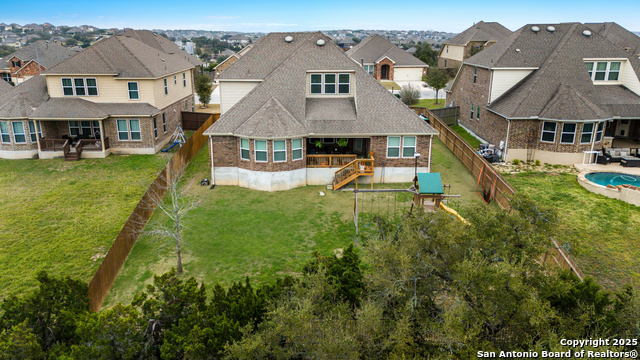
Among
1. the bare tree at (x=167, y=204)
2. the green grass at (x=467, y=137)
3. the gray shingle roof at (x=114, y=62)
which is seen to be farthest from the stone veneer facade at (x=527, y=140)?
the gray shingle roof at (x=114, y=62)

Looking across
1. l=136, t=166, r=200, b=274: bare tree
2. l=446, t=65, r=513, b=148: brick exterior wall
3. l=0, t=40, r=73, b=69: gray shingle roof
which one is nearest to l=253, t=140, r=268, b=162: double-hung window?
l=136, t=166, r=200, b=274: bare tree

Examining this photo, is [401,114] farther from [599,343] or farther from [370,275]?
[599,343]

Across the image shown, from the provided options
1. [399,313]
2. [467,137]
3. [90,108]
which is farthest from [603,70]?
[90,108]

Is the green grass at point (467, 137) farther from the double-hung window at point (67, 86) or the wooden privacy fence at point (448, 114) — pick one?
the double-hung window at point (67, 86)

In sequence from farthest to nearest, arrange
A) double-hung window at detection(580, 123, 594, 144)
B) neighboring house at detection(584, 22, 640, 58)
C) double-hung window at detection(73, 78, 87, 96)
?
1. neighboring house at detection(584, 22, 640, 58)
2. double-hung window at detection(73, 78, 87, 96)
3. double-hung window at detection(580, 123, 594, 144)

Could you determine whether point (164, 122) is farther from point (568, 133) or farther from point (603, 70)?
point (603, 70)

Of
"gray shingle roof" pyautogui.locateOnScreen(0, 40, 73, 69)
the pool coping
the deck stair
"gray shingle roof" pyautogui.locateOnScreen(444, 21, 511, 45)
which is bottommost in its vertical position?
the pool coping

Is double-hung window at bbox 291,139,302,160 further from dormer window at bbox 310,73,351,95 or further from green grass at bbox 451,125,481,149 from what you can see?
green grass at bbox 451,125,481,149
